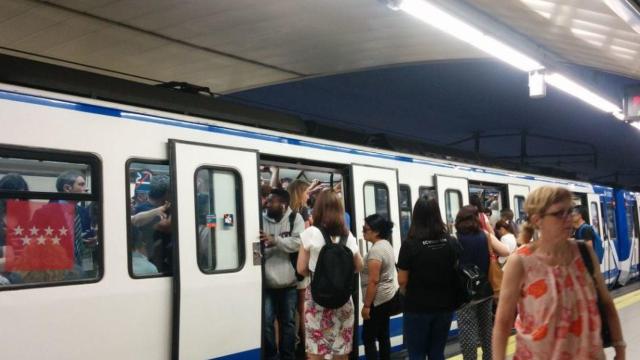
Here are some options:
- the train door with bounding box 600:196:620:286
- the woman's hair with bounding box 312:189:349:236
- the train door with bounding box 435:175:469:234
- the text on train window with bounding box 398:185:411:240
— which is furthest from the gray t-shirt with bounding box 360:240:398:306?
the train door with bounding box 600:196:620:286

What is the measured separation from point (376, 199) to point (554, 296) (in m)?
5.24

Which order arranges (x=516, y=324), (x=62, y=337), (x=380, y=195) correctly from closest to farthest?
(x=516, y=324)
(x=62, y=337)
(x=380, y=195)

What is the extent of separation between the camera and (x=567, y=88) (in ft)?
31.5

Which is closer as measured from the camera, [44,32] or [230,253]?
[230,253]

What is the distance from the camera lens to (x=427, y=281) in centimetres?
506

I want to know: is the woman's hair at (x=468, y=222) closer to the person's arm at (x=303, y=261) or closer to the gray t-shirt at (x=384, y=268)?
the gray t-shirt at (x=384, y=268)

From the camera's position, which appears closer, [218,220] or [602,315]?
[602,315]

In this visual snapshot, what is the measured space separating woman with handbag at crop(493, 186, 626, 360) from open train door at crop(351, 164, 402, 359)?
434 centimetres

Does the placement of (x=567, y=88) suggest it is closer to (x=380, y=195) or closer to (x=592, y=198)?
(x=380, y=195)

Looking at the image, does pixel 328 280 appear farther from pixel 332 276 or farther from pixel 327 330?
pixel 327 330

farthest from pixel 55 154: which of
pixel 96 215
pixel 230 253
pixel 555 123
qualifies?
pixel 555 123

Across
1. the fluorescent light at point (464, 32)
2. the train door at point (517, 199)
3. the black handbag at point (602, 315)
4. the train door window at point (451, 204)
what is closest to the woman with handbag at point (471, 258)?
the fluorescent light at point (464, 32)

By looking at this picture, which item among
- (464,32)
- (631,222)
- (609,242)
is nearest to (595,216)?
(609,242)

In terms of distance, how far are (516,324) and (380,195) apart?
513 cm
